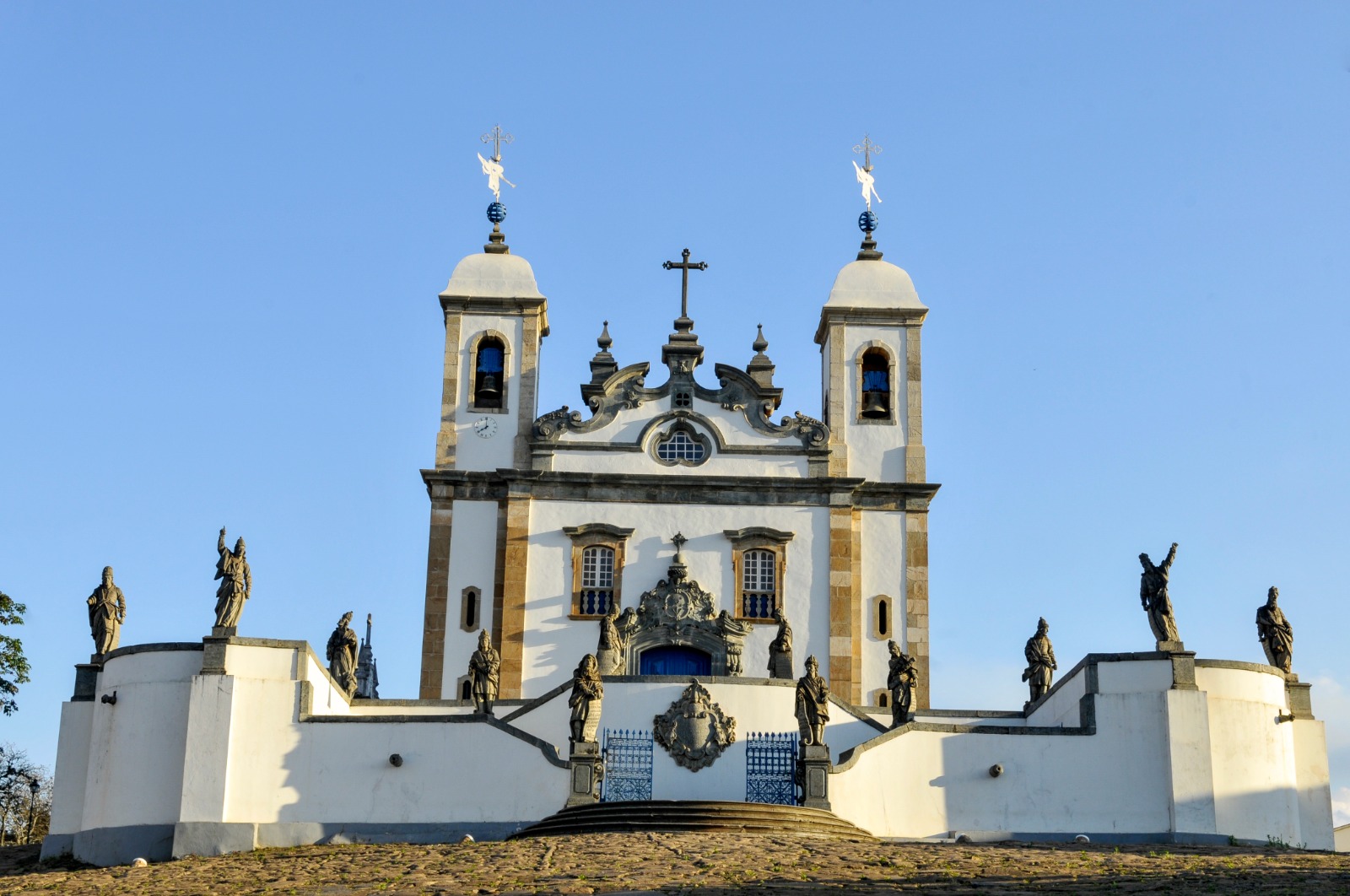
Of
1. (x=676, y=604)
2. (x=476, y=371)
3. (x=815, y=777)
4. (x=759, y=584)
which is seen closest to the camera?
(x=815, y=777)

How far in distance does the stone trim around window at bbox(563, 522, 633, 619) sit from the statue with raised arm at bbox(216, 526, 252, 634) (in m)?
8.19

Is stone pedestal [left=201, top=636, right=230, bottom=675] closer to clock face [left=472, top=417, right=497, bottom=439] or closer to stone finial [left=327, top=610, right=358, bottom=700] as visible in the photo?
stone finial [left=327, top=610, right=358, bottom=700]

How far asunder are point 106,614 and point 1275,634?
62.0 ft

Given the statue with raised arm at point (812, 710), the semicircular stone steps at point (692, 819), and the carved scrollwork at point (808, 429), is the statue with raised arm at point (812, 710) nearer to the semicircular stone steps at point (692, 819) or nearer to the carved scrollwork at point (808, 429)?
the semicircular stone steps at point (692, 819)

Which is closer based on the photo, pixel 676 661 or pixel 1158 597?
pixel 1158 597

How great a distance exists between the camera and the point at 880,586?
38.0 m

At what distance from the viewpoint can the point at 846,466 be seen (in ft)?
129

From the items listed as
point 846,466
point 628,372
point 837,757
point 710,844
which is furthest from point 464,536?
point 710,844

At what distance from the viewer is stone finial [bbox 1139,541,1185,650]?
1205 inches

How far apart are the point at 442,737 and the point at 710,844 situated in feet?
21.7

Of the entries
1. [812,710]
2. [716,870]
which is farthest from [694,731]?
[716,870]

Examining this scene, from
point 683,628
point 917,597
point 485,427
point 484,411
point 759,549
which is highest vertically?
point 484,411

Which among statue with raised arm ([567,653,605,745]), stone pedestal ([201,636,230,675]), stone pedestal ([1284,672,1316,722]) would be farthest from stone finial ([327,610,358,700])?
stone pedestal ([1284,672,1316,722])

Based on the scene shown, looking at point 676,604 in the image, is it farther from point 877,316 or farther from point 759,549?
point 877,316
